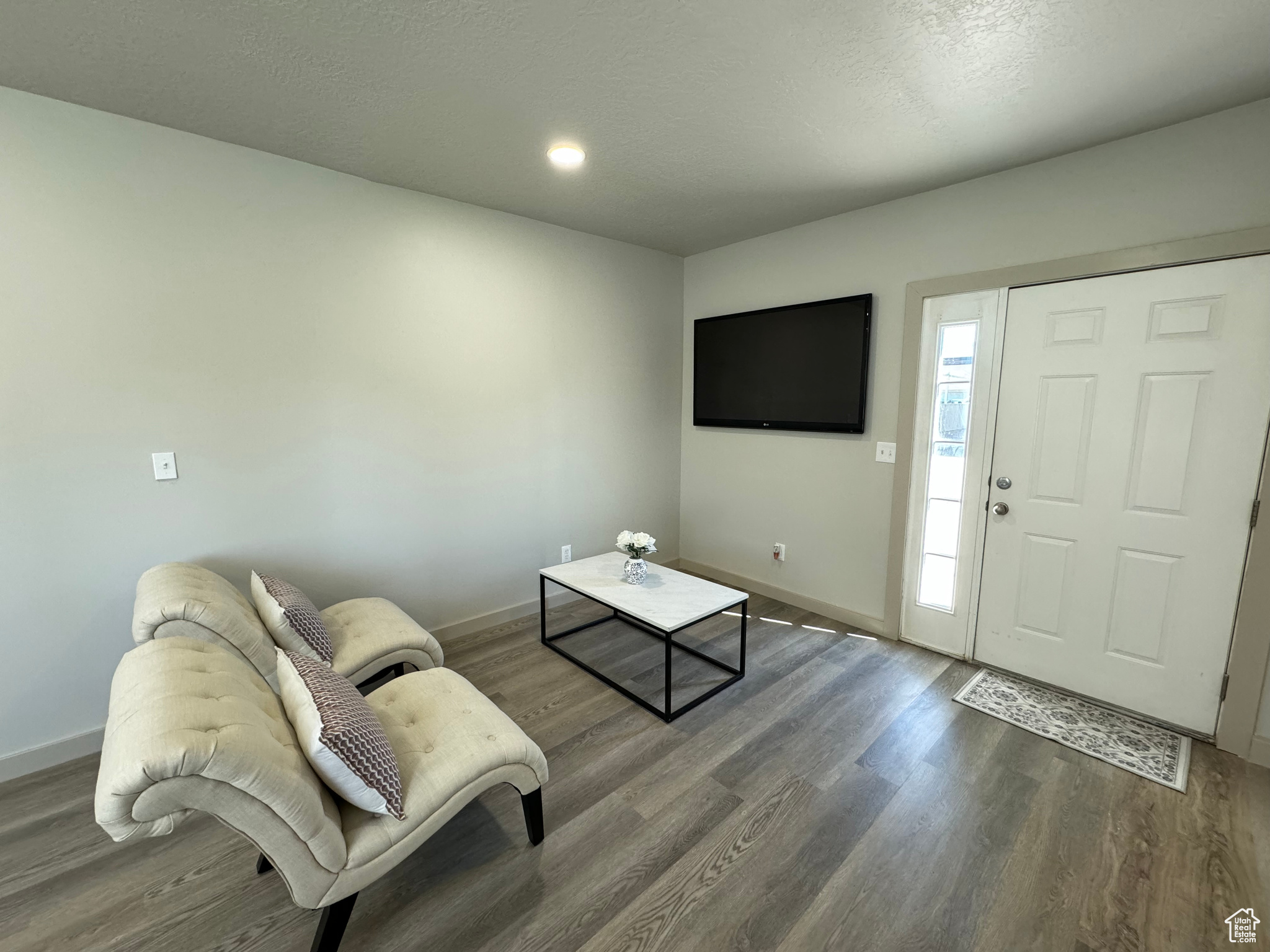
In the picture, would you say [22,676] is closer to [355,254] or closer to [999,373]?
[355,254]

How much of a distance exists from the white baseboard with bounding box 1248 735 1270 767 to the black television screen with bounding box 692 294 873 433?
6.86 ft

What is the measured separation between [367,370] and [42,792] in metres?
2.12

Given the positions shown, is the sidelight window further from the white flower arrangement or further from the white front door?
the white flower arrangement

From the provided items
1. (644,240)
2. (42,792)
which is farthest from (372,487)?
(644,240)

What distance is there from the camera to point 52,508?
6.75 ft

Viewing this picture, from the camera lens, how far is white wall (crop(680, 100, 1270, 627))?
211 centimetres

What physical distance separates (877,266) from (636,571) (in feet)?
7.45

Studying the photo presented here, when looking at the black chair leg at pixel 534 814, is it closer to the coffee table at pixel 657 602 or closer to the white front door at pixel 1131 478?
the coffee table at pixel 657 602

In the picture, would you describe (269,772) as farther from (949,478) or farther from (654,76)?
(949,478)

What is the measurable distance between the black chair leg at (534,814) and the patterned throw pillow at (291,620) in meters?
1.00

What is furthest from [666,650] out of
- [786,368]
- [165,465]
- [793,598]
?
[165,465]

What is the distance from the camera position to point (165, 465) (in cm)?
225

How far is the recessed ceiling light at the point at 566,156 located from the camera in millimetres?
2322

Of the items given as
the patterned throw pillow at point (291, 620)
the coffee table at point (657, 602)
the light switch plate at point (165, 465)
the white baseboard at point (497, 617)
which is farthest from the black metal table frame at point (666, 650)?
the light switch plate at point (165, 465)
